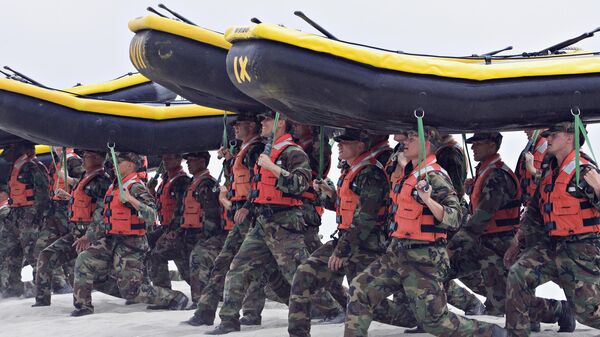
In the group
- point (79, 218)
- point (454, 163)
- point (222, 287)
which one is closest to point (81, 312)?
point (79, 218)

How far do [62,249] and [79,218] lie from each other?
37 cm

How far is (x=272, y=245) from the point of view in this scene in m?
10.2

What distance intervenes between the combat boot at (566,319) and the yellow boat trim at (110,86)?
577 centimetres

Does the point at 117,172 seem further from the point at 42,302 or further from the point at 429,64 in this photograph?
the point at 429,64

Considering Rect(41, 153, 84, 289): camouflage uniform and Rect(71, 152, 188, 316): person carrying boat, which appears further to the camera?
Rect(41, 153, 84, 289): camouflage uniform

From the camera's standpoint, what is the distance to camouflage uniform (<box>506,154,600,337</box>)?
8.62 m

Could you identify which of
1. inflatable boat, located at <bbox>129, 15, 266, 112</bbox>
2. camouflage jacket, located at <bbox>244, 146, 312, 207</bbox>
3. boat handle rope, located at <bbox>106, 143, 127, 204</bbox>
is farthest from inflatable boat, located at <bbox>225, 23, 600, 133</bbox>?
boat handle rope, located at <bbox>106, 143, 127, 204</bbox>

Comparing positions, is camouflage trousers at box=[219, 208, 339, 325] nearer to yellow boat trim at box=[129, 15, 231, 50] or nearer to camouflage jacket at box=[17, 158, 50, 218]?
yellow boat trim at box=[129, 15, 231, 50]

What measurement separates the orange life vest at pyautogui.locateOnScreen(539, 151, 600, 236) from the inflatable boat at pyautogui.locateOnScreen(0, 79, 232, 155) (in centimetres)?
404

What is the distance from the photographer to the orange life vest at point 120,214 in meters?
11.9

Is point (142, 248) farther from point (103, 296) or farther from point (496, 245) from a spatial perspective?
point (496, 245)

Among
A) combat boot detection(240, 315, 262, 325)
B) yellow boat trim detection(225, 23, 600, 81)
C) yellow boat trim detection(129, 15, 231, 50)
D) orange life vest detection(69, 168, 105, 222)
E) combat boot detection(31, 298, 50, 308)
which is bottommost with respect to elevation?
combat boot detection(240, 315, 262, 325)

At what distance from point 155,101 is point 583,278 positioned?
6269 millimetres

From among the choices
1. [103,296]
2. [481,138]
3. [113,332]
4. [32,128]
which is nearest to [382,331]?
[481,138]
